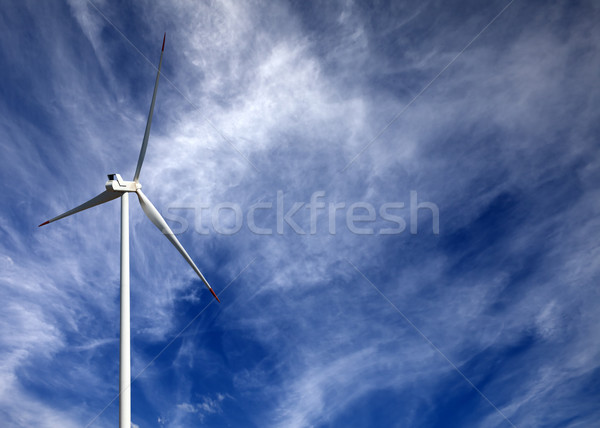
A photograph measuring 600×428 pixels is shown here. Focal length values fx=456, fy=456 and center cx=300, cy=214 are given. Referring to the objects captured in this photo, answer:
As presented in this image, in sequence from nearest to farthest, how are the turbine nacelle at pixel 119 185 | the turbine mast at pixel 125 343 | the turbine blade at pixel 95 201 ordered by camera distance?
the turbine mast at pixel 125 343, the turbine nacelle at pixel 119 185, the turbine blade at pixel 95 201

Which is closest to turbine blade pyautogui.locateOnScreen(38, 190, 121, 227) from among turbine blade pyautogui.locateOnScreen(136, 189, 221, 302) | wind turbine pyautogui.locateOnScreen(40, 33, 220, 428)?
wind turbine pyautogui.locateOnScreen(40, 33, 220, 428)

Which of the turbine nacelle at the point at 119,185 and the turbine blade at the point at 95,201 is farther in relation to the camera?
the turbine blade at the point at 95,201

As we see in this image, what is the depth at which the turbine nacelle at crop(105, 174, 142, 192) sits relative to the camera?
31.4 m

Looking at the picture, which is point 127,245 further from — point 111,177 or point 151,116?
point 151,116

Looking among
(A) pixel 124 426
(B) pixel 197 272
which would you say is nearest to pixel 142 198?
(B) pixel 197 272

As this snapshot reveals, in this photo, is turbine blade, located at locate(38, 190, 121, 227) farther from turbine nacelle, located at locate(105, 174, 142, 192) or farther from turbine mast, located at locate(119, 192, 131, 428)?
turbine mast, located at locate(119, 192, 131, 428)

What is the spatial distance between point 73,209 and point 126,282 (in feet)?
32.7

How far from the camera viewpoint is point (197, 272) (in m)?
32.9

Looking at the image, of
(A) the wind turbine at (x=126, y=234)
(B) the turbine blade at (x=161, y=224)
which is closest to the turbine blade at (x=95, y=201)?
(A) the wind turbine at (x=126, y=234)

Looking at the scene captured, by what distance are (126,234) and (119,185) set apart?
12.4 feet

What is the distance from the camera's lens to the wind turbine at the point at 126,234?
2574cm

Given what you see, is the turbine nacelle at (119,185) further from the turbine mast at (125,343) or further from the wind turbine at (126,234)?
the turbine mast at (125,343)

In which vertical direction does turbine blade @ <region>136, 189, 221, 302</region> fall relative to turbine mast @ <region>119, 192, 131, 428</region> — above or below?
above

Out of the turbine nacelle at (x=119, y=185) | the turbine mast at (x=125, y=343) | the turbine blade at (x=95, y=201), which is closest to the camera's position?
the turbine mast at (x=125, y=343)
